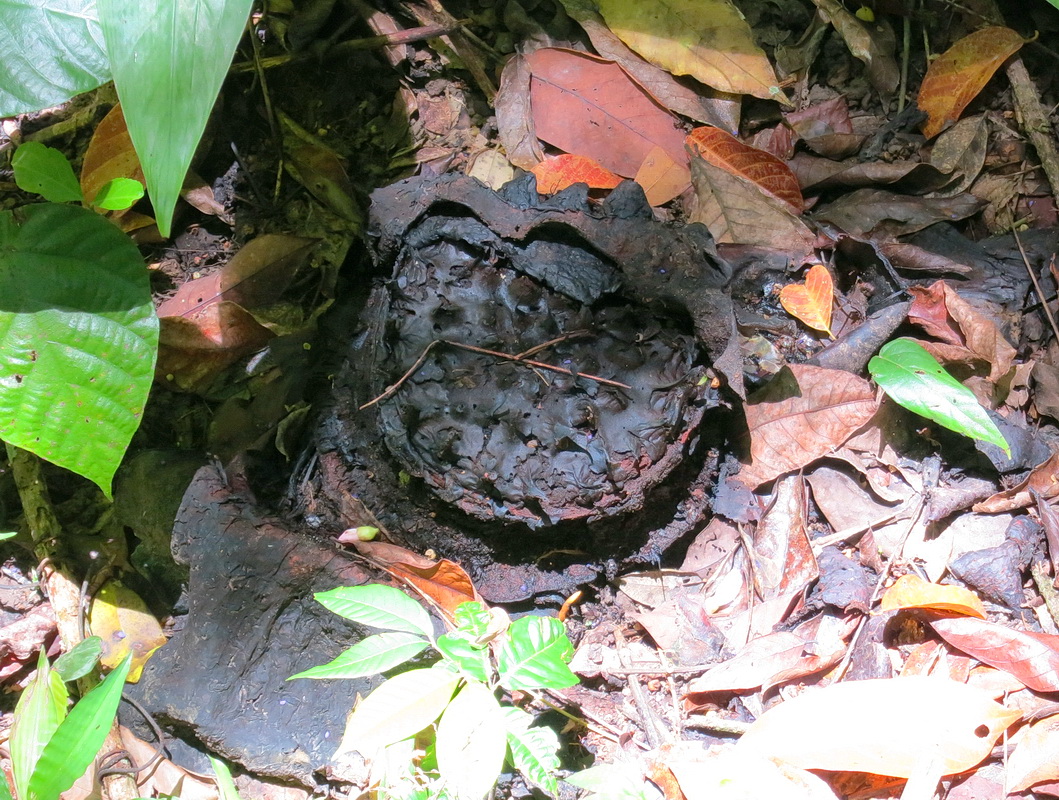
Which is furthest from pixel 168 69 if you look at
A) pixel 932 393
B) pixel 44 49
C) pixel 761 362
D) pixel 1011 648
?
pixel 1011 648

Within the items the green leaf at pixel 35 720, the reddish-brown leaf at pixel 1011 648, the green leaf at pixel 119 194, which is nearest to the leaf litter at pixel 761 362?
the reddish-brown leaf at pixel 1011 648

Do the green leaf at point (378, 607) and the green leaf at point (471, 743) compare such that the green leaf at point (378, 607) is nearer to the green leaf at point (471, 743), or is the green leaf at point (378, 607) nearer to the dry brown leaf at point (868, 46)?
the green leaf at point (471, 743)

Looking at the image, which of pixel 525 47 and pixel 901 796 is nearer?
pixel 901 796

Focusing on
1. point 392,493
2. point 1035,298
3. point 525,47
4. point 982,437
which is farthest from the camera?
point 525,47

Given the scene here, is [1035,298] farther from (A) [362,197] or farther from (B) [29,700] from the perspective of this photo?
(B) [29,700]

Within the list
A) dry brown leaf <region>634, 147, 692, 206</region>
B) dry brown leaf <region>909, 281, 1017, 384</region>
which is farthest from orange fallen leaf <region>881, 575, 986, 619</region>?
dry brown leaf <region>634, 147, 692, 206</region>

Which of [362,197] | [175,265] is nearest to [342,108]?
[362,197]
